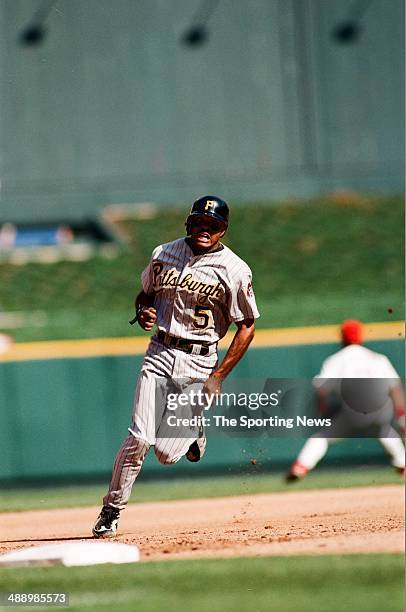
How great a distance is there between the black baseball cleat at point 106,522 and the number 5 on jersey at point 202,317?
90 centimetres

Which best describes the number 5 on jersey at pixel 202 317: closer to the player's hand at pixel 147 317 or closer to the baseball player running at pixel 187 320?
the baseball player running at pixel 187 320

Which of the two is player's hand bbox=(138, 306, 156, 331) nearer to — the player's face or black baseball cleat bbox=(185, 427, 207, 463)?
the player's face

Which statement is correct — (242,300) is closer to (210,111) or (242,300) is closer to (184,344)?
(184,344)

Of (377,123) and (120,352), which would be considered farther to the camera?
(377,123)

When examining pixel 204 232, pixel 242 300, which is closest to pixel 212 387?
pixel 242 300

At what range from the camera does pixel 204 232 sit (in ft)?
15.6

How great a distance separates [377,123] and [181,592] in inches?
469

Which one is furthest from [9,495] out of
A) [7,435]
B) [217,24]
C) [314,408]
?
[217,24]

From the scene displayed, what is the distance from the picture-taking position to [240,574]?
4633 mm

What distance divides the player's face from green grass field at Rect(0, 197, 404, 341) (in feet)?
17.7

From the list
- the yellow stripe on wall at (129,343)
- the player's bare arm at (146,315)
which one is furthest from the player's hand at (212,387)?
the yellow stripe on wall at (129,343)

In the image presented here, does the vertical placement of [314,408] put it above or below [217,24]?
below

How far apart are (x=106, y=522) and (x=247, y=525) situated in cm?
106

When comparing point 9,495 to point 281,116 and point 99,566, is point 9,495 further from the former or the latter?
point 281,116
